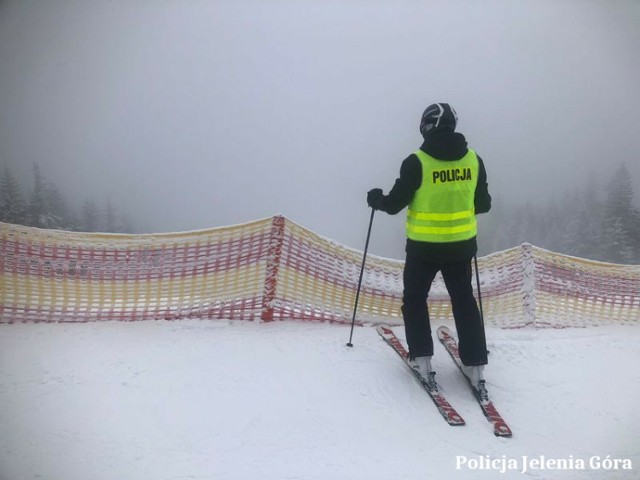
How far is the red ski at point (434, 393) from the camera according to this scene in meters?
2.98

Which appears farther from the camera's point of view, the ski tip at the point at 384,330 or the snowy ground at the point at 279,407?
the ski tip at the point at 384,330

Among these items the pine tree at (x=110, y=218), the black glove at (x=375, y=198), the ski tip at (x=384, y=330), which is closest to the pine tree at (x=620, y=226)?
the ski tip at (x=384, y=330)

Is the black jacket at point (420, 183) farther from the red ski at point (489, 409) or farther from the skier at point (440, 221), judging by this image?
the red ski at point (489, 409)

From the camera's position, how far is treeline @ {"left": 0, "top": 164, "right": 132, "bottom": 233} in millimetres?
18219

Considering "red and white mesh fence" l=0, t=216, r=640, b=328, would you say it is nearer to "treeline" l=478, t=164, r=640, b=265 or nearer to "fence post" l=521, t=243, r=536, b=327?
"fence post" l=521, t=243, r=536, b=327

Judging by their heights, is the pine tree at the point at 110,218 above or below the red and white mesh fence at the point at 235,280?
below

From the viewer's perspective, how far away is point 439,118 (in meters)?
3.13

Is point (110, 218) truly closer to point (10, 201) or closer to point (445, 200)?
point (10, 201)

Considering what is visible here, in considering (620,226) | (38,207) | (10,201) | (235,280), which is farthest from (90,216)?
(620,226)

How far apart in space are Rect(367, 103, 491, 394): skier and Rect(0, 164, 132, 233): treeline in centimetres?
1607

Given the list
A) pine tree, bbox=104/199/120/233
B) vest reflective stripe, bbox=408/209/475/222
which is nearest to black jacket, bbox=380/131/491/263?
vest reflective stripe, bbox=408/209/475/222

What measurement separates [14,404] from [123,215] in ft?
117

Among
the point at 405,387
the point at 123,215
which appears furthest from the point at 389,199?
the point at 123,215

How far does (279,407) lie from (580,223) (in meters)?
34.0
